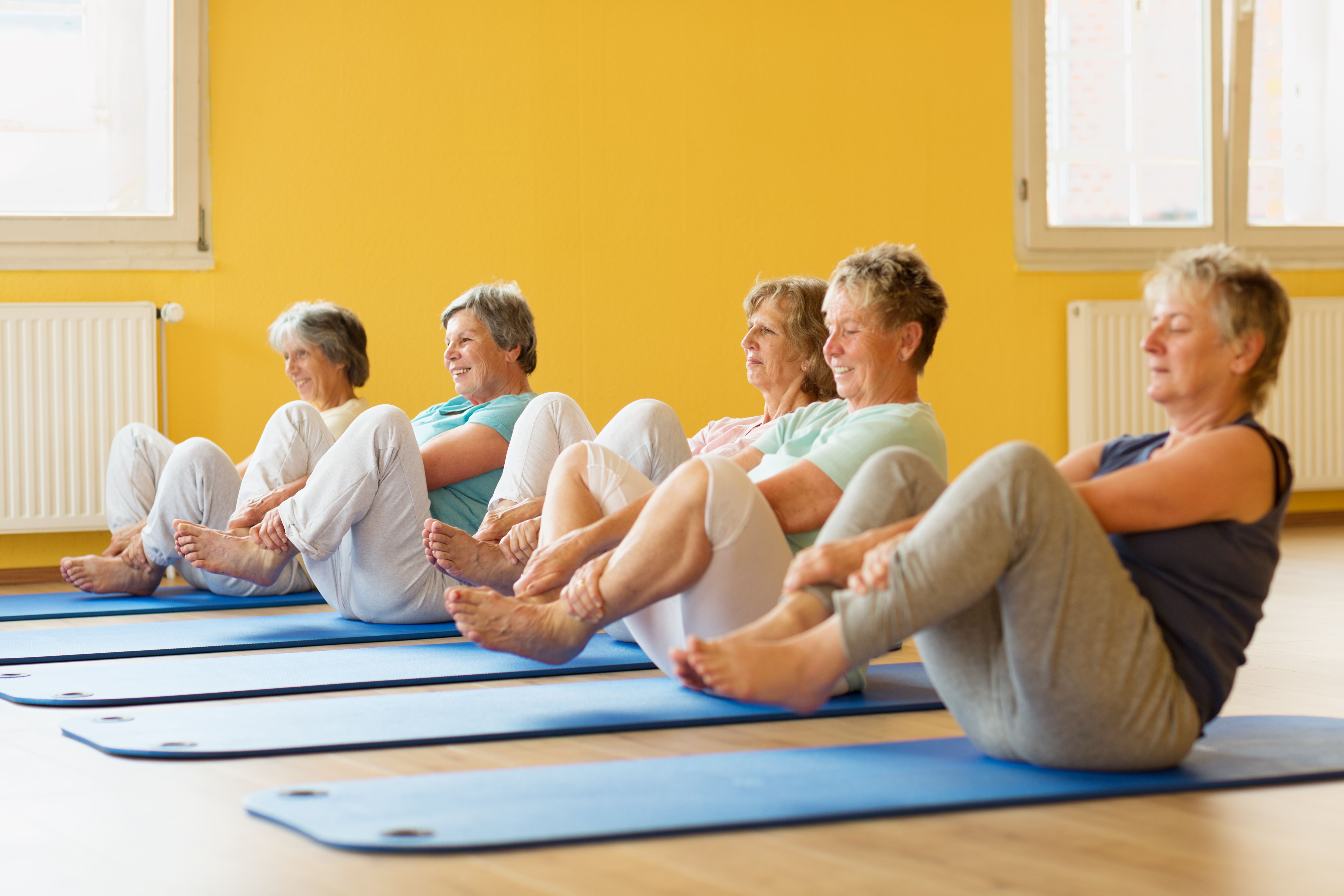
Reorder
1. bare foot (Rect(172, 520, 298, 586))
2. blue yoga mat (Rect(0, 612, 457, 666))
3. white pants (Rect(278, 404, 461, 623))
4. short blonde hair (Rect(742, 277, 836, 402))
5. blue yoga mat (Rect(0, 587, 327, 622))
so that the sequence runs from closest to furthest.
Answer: short blonde hair (Rect(742, 277, 836, 402)) → blue yoga mat (Rect(0, 612, 457, 666)) → white pants (Rect(278, 404, 461, 623)) → bare foot (Rect(172, 520, 298, 586)) → blue yoga mat (Rect(0, 587, 327, 622))

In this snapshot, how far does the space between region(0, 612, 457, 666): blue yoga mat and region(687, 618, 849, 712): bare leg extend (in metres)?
1.65

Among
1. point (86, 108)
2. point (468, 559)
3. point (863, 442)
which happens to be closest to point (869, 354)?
point (863, 442)

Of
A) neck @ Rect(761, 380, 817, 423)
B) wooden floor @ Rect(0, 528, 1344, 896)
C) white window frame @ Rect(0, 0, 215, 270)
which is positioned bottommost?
wooden floor @ Rect(0, 528, 1344, 896)

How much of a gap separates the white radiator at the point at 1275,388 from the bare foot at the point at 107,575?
3402mm

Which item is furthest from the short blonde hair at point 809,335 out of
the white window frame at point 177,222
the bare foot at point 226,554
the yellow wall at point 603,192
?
the white window frame at point 177,222

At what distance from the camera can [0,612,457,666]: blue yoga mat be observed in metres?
2.89

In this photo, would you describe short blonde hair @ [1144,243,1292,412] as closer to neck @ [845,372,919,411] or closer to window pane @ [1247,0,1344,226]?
neck @ [845,372,919,411]

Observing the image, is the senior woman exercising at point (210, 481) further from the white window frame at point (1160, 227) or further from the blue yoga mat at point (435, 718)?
the white window frame at point (1160, 227)

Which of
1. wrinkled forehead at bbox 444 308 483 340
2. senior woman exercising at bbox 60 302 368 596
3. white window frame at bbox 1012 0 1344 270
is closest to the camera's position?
wrinkled forehead at bbox 444 308 483 340

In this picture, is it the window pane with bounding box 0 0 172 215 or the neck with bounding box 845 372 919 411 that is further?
the window pane with bounding box 0 0 172 215

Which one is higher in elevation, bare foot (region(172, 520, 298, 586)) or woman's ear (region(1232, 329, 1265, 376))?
woman's ear (region(1232, 329, 1265, 376))

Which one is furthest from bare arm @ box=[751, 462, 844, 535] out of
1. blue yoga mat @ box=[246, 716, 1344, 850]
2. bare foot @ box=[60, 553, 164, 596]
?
bare foot @ box=[60, 553, 164, 596]

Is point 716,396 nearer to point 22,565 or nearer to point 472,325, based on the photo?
point 472,325

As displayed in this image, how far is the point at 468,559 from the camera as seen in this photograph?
2.82 metres
